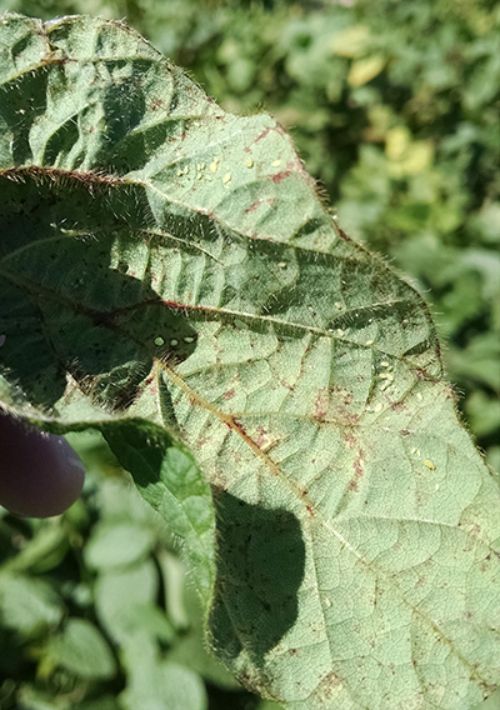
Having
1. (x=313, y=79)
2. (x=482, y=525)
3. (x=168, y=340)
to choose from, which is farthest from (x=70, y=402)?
(x=313, y=79)

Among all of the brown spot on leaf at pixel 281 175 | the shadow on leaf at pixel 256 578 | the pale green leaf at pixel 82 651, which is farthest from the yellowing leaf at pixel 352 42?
the shadow on leaf at pixel 256 578

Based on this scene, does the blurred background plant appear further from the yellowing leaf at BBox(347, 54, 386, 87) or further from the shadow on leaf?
the shadow on leaf

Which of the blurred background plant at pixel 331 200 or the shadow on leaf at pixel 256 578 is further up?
the shadow on leaf at pixel 256 578

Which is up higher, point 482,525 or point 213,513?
point 213,513

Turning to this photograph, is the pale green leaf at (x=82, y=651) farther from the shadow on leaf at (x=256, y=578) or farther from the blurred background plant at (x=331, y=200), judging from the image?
the shadow on leaf at (x=256, y=578)

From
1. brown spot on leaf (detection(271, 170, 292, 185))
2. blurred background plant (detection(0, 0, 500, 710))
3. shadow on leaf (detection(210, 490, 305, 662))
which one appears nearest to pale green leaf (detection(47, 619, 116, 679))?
blurred background plant (detection(0, 0, 500, 710))

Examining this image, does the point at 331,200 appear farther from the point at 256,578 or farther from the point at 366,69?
the point at 256,578

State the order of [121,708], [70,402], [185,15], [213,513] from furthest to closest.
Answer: [185,15]
[121,708]
[70,402]
[213,513]

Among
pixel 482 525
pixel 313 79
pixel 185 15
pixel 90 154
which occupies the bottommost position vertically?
pixel 313 79

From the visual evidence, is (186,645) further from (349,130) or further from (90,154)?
(349,130)
